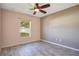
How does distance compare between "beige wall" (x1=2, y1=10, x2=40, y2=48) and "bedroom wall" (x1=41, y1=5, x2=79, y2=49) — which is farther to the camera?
"bedroom wall" (x1=41, y1=5, x2=79, y2=49)

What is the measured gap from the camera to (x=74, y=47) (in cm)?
334

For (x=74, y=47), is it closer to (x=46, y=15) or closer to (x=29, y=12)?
(x=46, y=15)

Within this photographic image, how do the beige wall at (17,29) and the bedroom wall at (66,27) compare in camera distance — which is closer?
the beige wall at (17,29)

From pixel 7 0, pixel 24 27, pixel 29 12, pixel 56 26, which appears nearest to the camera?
pixel 7 0

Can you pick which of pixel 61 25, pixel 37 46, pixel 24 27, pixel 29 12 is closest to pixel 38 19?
pixel 29 12

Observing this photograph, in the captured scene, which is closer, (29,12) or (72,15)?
(29,12)

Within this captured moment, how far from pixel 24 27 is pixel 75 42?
Result: 92.4 inches

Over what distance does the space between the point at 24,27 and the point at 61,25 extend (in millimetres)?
Result: 1960

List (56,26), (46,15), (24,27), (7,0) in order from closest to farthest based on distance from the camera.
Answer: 1. (7,0)
2. (24,27)
3. (46,15)
4. (56,26)

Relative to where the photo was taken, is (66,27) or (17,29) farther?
(66,27)

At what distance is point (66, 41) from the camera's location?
134 inches

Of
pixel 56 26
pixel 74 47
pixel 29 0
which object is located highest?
pixel 29 0

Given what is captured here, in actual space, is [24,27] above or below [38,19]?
below

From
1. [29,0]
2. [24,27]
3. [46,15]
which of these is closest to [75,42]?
[46,15]
